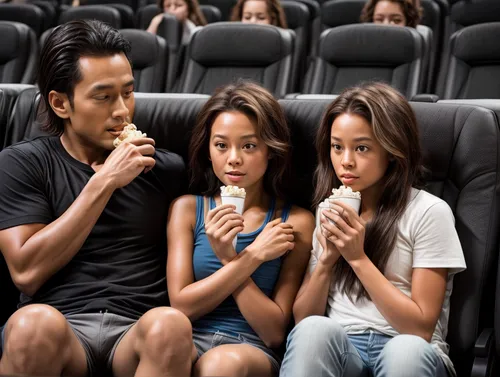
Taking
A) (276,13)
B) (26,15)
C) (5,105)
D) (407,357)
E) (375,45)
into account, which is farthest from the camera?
(26,15)

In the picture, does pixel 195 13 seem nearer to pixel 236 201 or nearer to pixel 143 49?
pixel 143 49

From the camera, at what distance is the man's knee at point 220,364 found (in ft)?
4.89

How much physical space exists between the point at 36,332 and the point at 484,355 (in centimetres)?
90

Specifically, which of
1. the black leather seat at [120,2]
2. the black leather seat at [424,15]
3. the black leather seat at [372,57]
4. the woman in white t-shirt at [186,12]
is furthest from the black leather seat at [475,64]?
the black leather seat at [120,2]

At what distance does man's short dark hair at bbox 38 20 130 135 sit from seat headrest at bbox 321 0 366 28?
9.45 ft

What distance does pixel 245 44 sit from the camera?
3322mm

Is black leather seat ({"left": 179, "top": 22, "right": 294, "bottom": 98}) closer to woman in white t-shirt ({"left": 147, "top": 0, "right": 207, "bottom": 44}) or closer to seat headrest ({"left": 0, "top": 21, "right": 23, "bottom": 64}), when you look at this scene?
seat headrest ({"left": 0, "top": 21, "right": 23, "bottom": 64})

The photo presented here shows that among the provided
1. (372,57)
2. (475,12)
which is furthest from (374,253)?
(475,12)

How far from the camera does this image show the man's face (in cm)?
173

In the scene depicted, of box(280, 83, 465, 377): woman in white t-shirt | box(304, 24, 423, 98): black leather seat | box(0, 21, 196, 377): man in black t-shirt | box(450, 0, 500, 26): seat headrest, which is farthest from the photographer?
box(450, 0, 500, 26): seat headrest

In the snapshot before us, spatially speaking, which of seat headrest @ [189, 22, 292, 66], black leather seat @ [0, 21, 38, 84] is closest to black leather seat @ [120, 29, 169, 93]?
seat headrest @ [189, 22, 292, 66]

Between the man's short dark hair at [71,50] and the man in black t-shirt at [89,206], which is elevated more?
the man's short dark hair at [71,50]

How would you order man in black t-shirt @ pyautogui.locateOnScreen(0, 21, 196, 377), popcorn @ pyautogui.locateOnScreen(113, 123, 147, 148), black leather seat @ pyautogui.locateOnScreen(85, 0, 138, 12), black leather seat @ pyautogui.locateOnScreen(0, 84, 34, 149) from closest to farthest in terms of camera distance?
man in black t-shirt @ pyautogui.locateOnScreen(0, 21, 196, 377), popcorn @ pyautogui.locateOnScreen(113, 123, 147, 148), black leather seat @ pyautogui.locateOnScreen(0, 84, 34, 149), black leather seat @ pyautogui.locateOnScreen(85, 0, 138, 12)

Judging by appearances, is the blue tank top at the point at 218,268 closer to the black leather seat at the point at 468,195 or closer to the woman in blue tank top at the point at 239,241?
the woman in blue tank top at the point at 239,241
